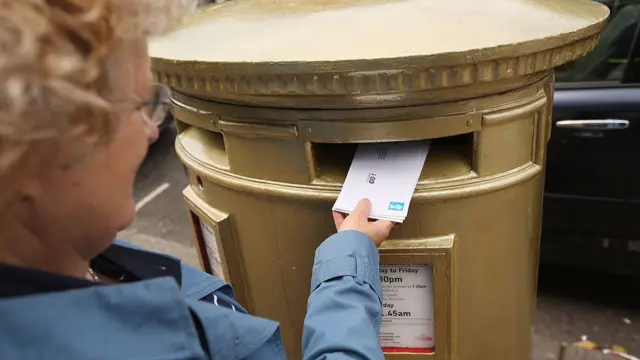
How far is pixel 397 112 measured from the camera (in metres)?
1.06

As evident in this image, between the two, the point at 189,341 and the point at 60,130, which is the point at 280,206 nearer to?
the point at 189,341

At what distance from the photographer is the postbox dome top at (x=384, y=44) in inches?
38.4

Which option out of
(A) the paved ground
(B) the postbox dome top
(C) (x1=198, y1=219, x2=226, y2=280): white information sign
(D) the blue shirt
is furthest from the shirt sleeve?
(A) the paved ground

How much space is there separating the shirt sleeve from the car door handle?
67.0 inches

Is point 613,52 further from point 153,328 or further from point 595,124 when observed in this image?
point 153,328

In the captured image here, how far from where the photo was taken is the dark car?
2.37 m

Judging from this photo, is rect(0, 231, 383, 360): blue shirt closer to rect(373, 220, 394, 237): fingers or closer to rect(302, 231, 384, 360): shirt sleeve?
rect(302, 231, 384, 360): shirt sleeve

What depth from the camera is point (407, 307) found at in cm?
125

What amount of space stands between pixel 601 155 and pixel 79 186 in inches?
89.5

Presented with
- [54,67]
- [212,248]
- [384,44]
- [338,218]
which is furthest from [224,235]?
[54,67]

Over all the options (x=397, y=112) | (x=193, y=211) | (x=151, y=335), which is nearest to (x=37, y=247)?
(x=151, y=335)

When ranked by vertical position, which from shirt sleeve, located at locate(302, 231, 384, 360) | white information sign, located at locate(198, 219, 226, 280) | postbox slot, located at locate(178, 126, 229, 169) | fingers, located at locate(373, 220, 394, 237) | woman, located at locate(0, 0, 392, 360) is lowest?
white information sign, located at locate(198, 219, 226, 280)

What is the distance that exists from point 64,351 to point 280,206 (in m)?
0.64

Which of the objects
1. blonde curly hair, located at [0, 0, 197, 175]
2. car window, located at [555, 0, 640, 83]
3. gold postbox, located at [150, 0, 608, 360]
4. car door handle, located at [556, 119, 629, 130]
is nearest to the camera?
blonde curly hair, located at [0, 0, 197, 175]
